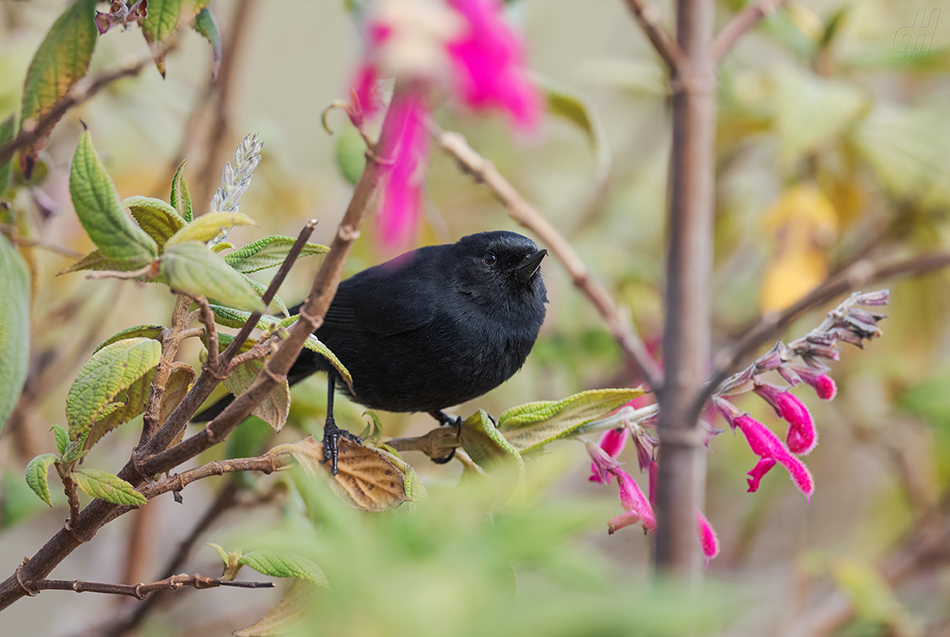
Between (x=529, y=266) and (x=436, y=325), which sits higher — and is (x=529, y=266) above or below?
above

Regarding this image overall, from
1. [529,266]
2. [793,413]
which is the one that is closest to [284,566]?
[793,413]

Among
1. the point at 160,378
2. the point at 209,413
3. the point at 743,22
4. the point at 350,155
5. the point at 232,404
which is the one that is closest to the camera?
the point at 232,404

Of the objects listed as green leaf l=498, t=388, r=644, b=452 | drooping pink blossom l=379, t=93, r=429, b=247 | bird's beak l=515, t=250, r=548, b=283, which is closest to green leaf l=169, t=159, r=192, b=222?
drooping pink blossom l=379, t=93, r=429, b=247

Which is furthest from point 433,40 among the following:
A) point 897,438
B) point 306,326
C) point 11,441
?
point 897,438

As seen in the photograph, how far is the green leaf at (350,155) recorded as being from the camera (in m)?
1.55

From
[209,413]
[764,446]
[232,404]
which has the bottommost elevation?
[209,413]

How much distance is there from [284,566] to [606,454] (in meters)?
0.47

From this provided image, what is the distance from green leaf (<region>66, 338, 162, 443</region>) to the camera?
31.7 inches

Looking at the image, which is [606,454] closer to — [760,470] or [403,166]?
[760,470]

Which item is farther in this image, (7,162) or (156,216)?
(7,162)

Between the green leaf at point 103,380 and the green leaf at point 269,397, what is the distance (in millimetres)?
161

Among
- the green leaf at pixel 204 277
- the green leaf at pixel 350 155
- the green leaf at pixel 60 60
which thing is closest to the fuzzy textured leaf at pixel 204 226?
the green leaf at pixel 204 277

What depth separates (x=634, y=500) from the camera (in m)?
1.03

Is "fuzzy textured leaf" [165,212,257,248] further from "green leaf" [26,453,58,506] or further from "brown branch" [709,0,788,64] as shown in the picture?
"brown branch" [709,0,788,64]
